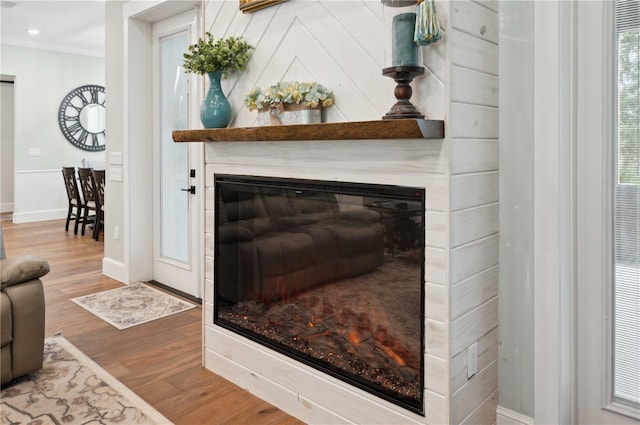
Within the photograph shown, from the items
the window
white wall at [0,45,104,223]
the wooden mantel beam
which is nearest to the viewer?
the wooden mantel beam

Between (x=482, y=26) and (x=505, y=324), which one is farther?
(x=505, y=324)

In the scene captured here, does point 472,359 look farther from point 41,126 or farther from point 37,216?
point 41,126

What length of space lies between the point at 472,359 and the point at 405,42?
3.88 feet

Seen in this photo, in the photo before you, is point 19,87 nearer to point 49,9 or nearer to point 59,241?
point 49,9

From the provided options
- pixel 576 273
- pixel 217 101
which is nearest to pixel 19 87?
pixel 217 101

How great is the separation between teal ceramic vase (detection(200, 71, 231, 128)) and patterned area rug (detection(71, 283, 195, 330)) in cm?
173

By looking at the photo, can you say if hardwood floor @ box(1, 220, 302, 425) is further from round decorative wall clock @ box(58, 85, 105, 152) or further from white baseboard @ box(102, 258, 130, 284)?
round decorative wall clock @ box(58, 85, 105, 152)

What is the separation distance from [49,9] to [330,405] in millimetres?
6142

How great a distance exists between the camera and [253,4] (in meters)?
2.24

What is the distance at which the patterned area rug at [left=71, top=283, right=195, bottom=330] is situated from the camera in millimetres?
3432

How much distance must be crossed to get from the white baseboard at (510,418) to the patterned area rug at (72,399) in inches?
56.8

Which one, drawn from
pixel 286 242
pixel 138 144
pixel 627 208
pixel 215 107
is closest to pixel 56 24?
pixel 138 144

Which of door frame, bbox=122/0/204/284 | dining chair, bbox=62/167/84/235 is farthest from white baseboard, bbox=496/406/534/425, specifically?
dining chair, bbox=62/167/84/235

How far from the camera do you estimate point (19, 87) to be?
25.0 ft
